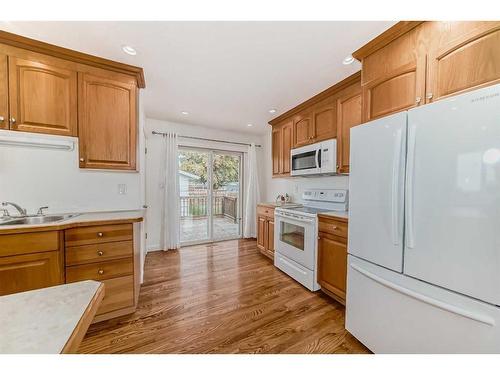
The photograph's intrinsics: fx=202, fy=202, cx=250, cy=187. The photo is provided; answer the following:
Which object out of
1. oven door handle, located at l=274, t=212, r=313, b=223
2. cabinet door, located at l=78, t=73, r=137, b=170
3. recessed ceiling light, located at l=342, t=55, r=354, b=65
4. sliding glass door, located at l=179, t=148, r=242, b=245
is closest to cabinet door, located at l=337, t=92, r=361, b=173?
recessed ceiling light, located at l=342, t=55, r=354, b=65

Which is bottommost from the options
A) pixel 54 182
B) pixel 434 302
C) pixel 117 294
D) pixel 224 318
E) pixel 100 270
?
pixel 224 318

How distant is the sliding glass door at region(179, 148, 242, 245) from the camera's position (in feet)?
13.6

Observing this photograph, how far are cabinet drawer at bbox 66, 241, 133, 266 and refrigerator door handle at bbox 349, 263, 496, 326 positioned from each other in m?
2.00

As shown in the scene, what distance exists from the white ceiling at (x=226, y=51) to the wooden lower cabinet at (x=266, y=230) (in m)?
1.77

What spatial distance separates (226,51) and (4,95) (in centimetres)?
188

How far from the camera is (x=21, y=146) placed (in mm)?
1844

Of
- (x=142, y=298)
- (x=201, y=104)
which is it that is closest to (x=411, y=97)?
(x=201, y=104)

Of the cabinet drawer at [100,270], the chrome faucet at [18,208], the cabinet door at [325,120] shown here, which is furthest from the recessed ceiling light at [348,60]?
the chrome faucet at [18,208]

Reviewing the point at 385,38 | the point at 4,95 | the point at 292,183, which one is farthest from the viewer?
the point at 292,183

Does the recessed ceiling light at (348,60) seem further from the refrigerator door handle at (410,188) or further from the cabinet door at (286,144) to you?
the cabinet door at (286,144)

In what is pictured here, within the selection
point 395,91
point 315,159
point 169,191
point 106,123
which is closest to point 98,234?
point 106,123

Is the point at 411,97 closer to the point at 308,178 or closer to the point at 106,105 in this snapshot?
the point at 308,178

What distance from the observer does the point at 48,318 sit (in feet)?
1.68

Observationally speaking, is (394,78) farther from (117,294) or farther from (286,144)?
(117,294)
